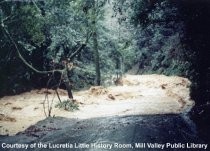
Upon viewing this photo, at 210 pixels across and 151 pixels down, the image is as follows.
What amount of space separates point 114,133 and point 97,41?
9557mm

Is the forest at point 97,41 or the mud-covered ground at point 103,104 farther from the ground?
the forest at point 97,41

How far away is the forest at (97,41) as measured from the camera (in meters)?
7.29

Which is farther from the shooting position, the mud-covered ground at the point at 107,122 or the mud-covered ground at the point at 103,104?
the mud-covered ground at the point at 103,104

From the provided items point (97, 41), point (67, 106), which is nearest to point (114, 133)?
point (67, 106)

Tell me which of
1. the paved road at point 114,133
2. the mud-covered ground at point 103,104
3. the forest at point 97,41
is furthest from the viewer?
the mud-covered ground at point 103,104

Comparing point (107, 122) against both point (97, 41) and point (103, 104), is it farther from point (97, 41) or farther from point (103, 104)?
point (97, 41)

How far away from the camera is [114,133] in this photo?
6723 millimetres

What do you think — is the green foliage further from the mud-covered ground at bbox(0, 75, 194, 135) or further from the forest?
the mud-covered ground at bbox(0, 75, 194, 135)

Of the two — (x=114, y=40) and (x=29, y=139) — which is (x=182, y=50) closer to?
(x=29, y=139)

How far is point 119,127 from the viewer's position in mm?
7336

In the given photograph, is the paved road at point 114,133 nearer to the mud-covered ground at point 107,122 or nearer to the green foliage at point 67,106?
the mud-covered ground at point 107,122

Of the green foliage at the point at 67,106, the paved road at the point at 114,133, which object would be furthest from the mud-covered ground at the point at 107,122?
the green foliage at the point at 67,106

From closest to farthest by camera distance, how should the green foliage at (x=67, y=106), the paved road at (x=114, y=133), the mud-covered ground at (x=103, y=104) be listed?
the paved road at (x=114, y=133)
the mud-covered ground at (x=103, y=104)
the green foliage at (x=67, y=106)

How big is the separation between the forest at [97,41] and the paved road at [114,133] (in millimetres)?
452
